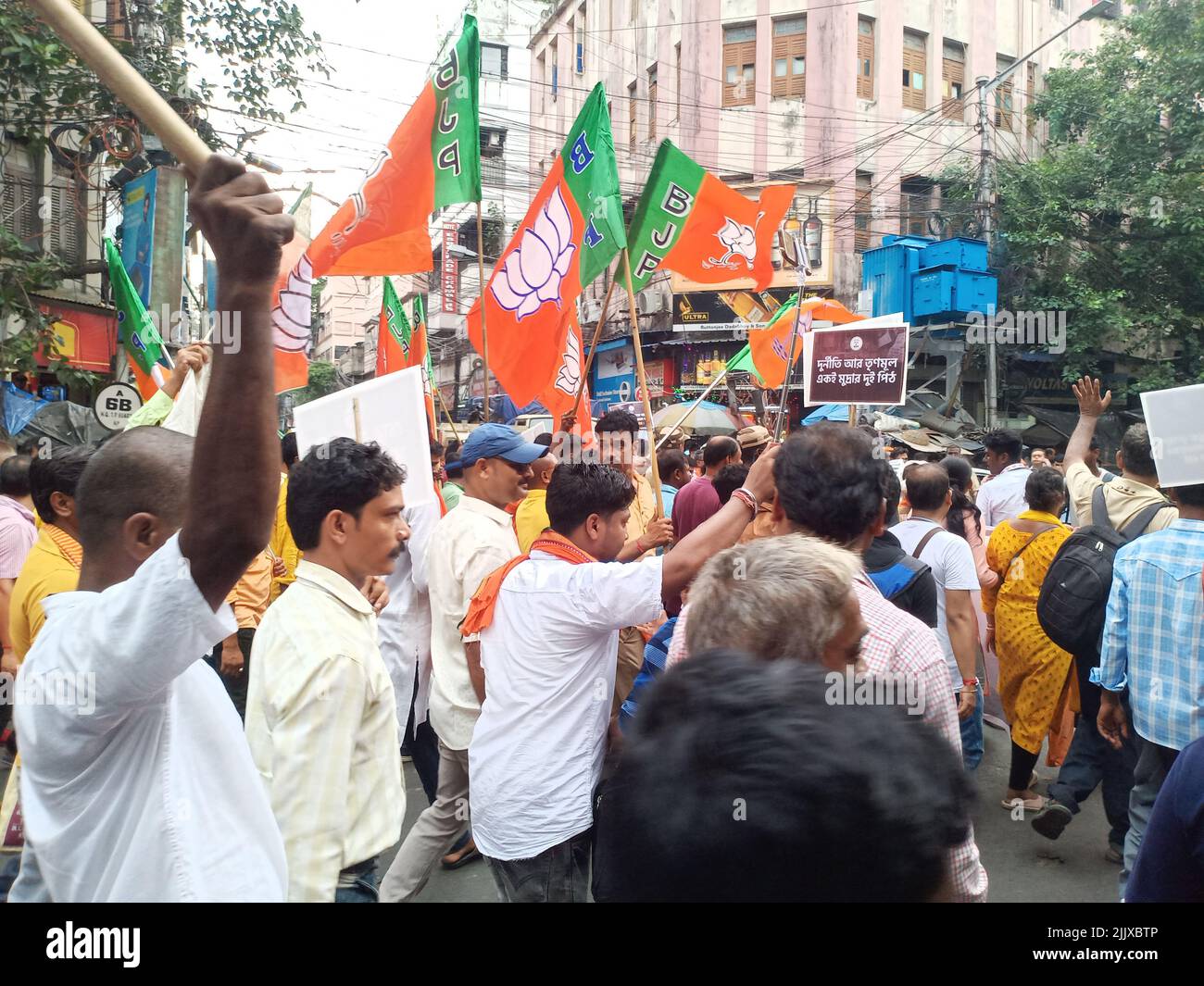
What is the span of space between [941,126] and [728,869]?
27.5 m

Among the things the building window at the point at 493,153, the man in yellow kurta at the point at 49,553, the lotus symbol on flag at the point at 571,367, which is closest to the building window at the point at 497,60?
the building window at the point at 493,153

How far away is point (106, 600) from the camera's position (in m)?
1.32

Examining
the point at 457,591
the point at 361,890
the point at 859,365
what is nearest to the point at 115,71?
the point at 361,890

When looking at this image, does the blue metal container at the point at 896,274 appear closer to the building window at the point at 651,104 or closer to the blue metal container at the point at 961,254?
the blue metal container at the point at 961,254

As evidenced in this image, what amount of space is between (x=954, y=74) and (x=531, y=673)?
1080 inches

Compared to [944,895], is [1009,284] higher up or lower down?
higher up

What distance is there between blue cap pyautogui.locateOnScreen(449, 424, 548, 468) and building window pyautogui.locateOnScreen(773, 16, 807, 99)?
23.2 m

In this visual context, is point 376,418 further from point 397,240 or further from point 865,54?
point 865,54

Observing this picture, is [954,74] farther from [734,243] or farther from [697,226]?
[697,226]

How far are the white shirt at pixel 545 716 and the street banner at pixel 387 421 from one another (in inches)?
28.5

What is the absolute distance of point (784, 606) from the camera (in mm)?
1812

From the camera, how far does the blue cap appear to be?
14.0 feet

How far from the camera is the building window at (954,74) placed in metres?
25.5
